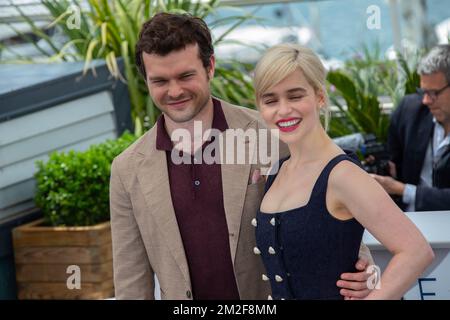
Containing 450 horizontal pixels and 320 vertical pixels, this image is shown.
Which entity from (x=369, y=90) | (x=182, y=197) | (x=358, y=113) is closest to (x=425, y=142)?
(x=358, y=113)

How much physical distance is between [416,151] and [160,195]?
7.30 feet

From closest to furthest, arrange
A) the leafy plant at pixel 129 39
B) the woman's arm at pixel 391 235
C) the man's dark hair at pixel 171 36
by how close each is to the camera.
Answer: the woman's arm at pixel 391 235, the man's dark hair at pixel 171 36, the leafy plant at pixel 129 39

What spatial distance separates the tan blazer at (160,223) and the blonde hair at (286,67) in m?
0.31

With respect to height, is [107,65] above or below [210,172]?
above

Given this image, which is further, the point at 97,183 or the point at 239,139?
the point at 97,183

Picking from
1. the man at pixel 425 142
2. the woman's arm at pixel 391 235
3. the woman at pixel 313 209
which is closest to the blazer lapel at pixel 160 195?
the woman at pixel 313 209

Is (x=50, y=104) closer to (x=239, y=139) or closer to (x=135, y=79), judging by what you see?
(x=135, y=79)

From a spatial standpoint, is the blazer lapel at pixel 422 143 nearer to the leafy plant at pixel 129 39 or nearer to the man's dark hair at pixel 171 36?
the leafy plant at pixel 129 39

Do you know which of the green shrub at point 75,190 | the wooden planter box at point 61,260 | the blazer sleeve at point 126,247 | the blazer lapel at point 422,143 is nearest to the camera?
the blazer sleeve at point 126,247

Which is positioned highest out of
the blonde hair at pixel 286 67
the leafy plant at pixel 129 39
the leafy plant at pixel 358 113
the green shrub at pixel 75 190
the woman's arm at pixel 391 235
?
the leafy plant at pixel 129 39

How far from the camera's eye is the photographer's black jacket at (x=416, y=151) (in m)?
3.73
